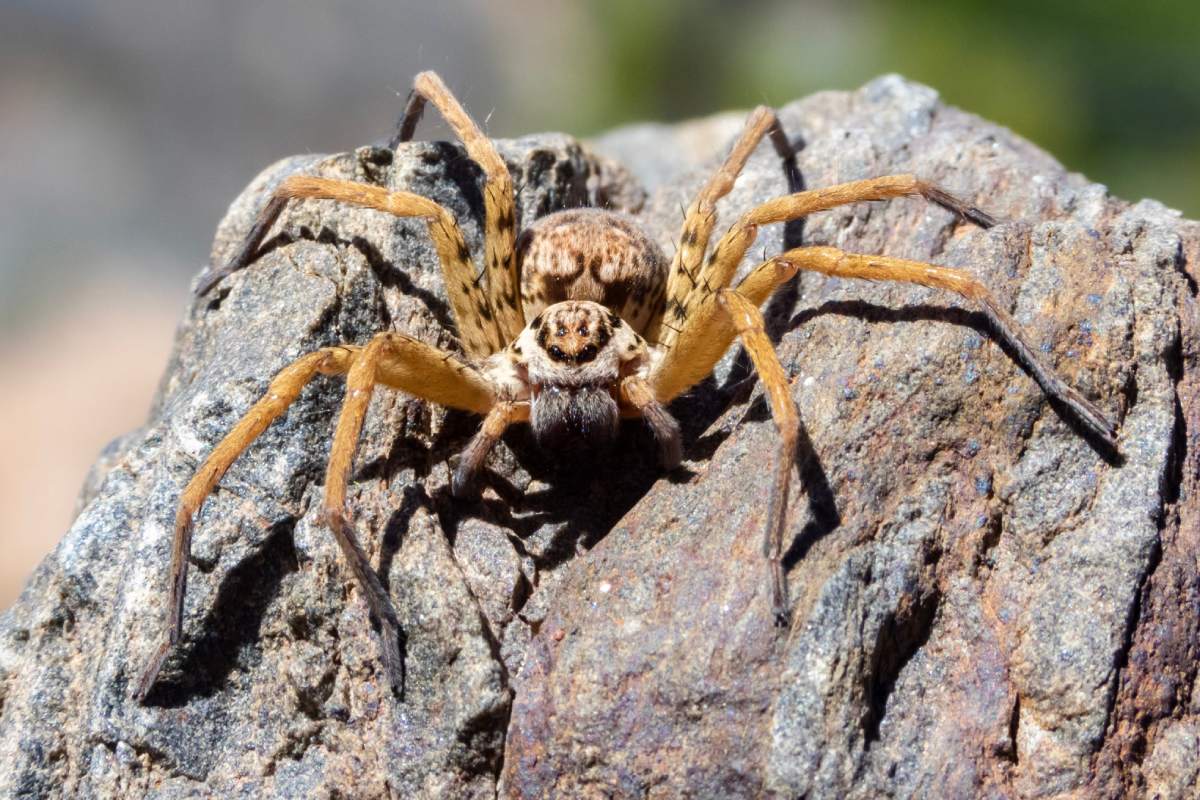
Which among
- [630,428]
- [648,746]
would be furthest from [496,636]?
[630,428]

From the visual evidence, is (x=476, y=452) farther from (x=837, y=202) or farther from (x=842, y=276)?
(x=837, y=202)

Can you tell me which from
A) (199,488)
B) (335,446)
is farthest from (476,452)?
(199,488)

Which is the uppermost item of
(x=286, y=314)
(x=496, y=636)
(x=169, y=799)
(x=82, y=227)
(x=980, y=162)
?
(x=82, y=227)

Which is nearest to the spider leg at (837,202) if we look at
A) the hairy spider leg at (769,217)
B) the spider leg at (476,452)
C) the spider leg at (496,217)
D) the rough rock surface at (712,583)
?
the hairy spider leg at (769,217)

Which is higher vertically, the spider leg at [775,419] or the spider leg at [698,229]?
the spider leg at [698,229]

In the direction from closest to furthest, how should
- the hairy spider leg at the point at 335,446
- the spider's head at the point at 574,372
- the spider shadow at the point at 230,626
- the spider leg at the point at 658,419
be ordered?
1. the hairy spider leg at the point at 335,446
2. the spider shadow at the point at 230,626
3. the spider leg at the point at 658,419
4. the spider's head at the point at 574,372

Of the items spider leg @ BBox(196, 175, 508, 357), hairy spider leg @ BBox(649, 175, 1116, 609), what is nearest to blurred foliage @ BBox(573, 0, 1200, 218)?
hairy spider leg @ BBox(649, 175, 1116, 609)

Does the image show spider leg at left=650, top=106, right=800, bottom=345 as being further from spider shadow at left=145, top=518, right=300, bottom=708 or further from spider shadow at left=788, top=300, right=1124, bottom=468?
spider shadow at left=145, top=518, right=300, bottom=708

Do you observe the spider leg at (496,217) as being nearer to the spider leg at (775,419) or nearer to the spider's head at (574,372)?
the spider's head at (574,372)

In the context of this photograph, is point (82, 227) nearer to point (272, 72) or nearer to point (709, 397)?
point (272, 72)
